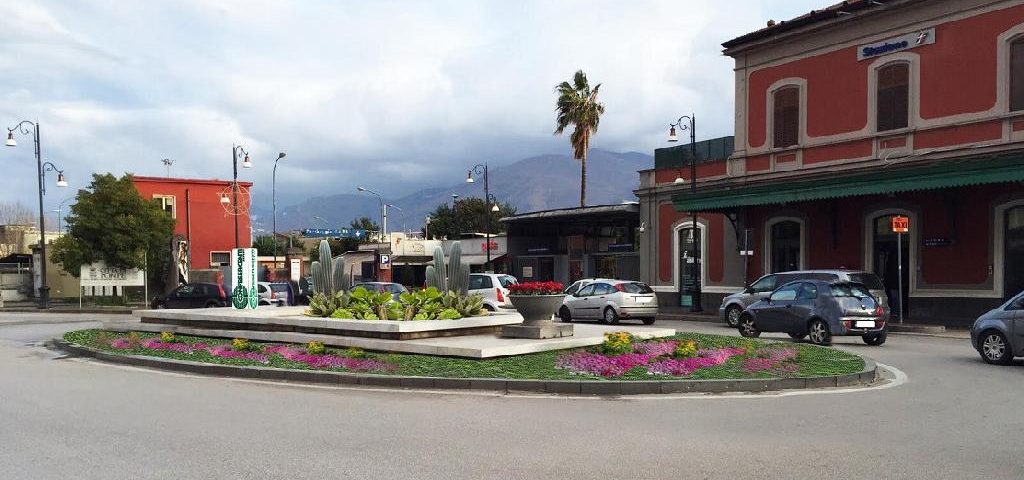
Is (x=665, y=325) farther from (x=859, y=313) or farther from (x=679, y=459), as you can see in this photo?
(x=679, y=459)

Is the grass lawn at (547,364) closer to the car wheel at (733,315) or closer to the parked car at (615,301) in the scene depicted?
the car wheel at (733,315)

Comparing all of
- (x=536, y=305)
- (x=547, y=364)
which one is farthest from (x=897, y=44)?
(x=547, y=364)

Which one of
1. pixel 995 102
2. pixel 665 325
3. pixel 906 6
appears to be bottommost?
pixel 665 325

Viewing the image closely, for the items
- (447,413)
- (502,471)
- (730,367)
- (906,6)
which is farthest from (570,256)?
(502,471)

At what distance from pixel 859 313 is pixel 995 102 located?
1093cm

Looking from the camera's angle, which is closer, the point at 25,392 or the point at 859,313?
the point at 25,392

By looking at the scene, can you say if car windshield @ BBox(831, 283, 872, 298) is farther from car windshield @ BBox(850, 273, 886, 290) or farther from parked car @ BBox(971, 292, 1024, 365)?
parked car @ BBox(971, 292, 1024, 365)

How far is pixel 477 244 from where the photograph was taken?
55.6m

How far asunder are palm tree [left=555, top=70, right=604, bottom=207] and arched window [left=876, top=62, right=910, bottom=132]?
77.8 ft

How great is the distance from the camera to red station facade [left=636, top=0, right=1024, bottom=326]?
79.0ft

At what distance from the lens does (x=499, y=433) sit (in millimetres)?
8383

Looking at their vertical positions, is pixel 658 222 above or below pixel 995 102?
below

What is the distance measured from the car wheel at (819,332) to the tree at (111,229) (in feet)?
118

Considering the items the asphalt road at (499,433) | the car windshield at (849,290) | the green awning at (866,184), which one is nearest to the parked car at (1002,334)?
the asphalt road at (499,433)
